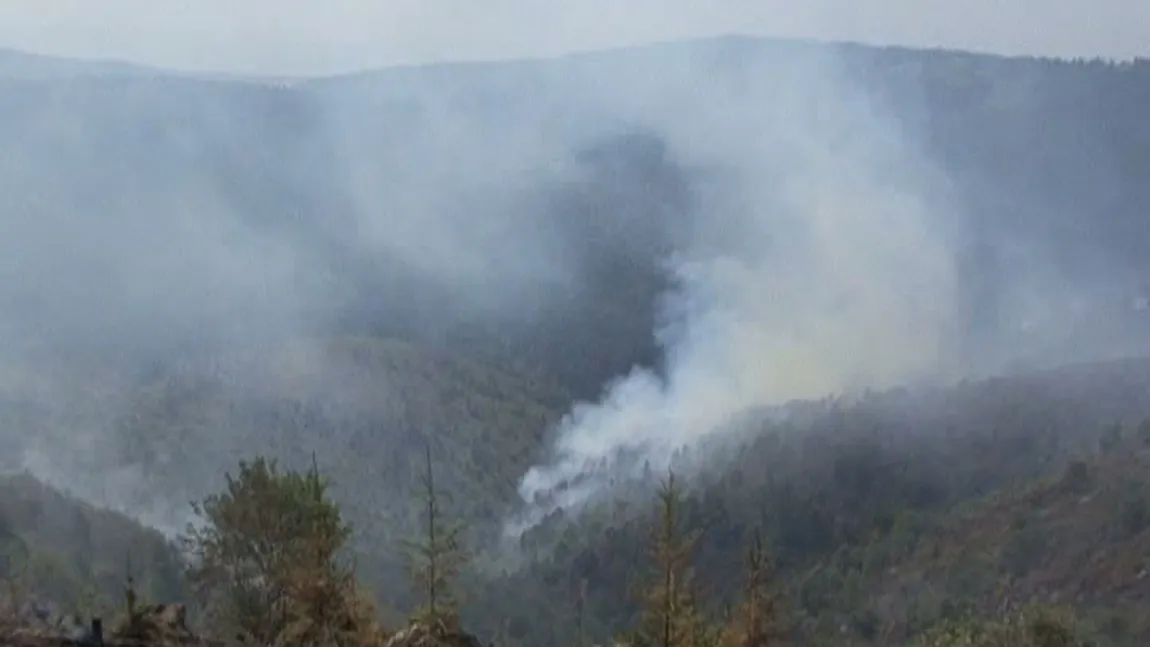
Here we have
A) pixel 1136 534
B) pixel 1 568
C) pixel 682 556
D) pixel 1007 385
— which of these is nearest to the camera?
pixel 682 556

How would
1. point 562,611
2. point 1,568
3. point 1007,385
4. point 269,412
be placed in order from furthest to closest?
point 269,412 < point 1007,385 < point 562,611 < point 1,568

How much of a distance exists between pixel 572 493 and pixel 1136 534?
308ft

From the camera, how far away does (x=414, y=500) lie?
16488 cm

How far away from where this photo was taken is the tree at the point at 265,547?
24.3 meters

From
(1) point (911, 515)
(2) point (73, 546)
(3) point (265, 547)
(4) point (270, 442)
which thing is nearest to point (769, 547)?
(1) point (911, 515)

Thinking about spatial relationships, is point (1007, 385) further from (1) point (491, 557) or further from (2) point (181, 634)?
(2) point (181, 634)

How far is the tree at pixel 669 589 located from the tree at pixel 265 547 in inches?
197

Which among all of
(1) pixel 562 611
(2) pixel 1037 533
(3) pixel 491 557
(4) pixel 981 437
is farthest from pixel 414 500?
(2) pixel 1037 533

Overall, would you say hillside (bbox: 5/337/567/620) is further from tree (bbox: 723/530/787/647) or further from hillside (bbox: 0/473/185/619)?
tree (bbox: 723/530/787/647)

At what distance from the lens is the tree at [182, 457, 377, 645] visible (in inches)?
958

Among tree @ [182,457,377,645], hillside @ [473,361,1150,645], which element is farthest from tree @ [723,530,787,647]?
hillside @ [473,361,1150,645]

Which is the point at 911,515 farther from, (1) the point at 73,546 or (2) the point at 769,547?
(1) the point at 73,546

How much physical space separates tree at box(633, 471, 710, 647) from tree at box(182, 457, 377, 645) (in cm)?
500

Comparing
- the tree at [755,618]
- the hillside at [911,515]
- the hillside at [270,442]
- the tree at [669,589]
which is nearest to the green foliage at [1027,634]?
the tree at [755,618]
